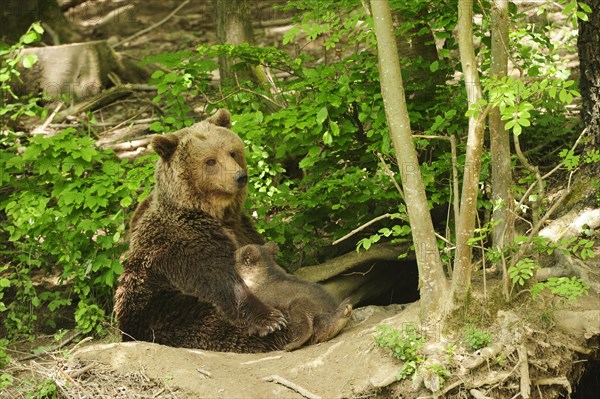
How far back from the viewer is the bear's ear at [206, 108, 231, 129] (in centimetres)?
754

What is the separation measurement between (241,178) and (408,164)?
186cm

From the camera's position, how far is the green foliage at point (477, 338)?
5605 millimetres

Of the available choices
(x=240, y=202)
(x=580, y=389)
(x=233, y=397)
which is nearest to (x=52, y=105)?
(x=240, y=202)

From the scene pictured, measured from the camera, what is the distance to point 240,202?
24.7 ft

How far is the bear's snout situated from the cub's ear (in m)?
0.62

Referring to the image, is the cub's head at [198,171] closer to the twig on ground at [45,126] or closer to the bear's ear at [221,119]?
the bear's ear at [221,119]

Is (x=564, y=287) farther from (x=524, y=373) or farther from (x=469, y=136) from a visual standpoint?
(x=469, y=136)

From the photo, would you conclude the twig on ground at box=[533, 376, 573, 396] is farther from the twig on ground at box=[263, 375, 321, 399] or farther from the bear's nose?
the bear's nose

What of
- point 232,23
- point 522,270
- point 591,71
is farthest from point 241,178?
point 232,23

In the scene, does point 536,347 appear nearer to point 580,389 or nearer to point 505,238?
point 505,238

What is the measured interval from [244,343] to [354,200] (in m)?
2.09

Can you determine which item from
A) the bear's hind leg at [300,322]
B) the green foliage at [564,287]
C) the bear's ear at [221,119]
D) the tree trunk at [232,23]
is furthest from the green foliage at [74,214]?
the green foliage at [564,287]

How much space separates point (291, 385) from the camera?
5.62 meters

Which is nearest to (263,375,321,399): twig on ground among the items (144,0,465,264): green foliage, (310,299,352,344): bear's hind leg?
(310,299,352,344): bear's hind leg
